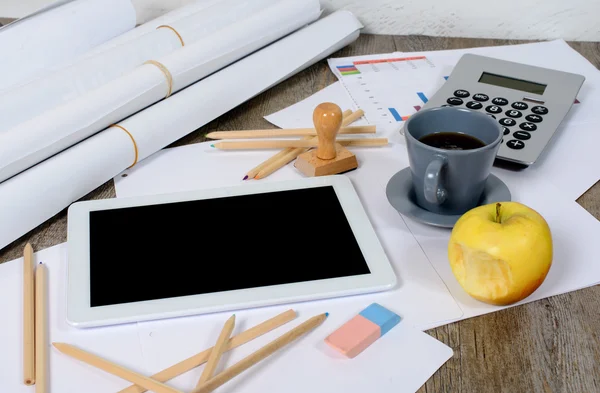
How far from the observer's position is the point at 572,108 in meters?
0.87

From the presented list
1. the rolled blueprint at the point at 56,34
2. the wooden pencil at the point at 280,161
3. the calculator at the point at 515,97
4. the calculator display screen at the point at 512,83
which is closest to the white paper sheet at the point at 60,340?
the wooden pencil at the point at 280,161

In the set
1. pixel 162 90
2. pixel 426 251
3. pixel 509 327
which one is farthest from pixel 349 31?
pixel 509 327

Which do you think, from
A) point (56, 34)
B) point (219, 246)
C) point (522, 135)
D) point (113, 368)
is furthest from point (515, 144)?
point (56, 34)

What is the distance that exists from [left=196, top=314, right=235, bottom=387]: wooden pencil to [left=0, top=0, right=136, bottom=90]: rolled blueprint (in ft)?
1.64

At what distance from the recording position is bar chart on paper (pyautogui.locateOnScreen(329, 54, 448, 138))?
88 cm

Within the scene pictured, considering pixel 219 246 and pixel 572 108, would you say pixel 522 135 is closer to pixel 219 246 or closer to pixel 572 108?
pixel 572 108

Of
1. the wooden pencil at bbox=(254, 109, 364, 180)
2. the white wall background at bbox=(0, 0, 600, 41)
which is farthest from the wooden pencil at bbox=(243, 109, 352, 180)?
the white wall background at bbox=(0, 0, 600, 41)

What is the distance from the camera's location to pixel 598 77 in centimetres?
96

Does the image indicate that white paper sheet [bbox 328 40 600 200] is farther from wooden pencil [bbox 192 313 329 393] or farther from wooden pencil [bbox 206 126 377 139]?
wooden pencil [bbox 192 313 329 393]

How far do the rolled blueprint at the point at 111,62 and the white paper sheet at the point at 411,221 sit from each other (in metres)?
0.13

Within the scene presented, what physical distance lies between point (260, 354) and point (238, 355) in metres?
0.02

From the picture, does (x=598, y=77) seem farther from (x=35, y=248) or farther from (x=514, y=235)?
(x=35, y=248)

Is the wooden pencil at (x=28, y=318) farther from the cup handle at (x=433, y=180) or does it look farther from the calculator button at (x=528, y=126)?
the calculator button at (x=528, y=126)

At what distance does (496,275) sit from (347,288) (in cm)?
13
